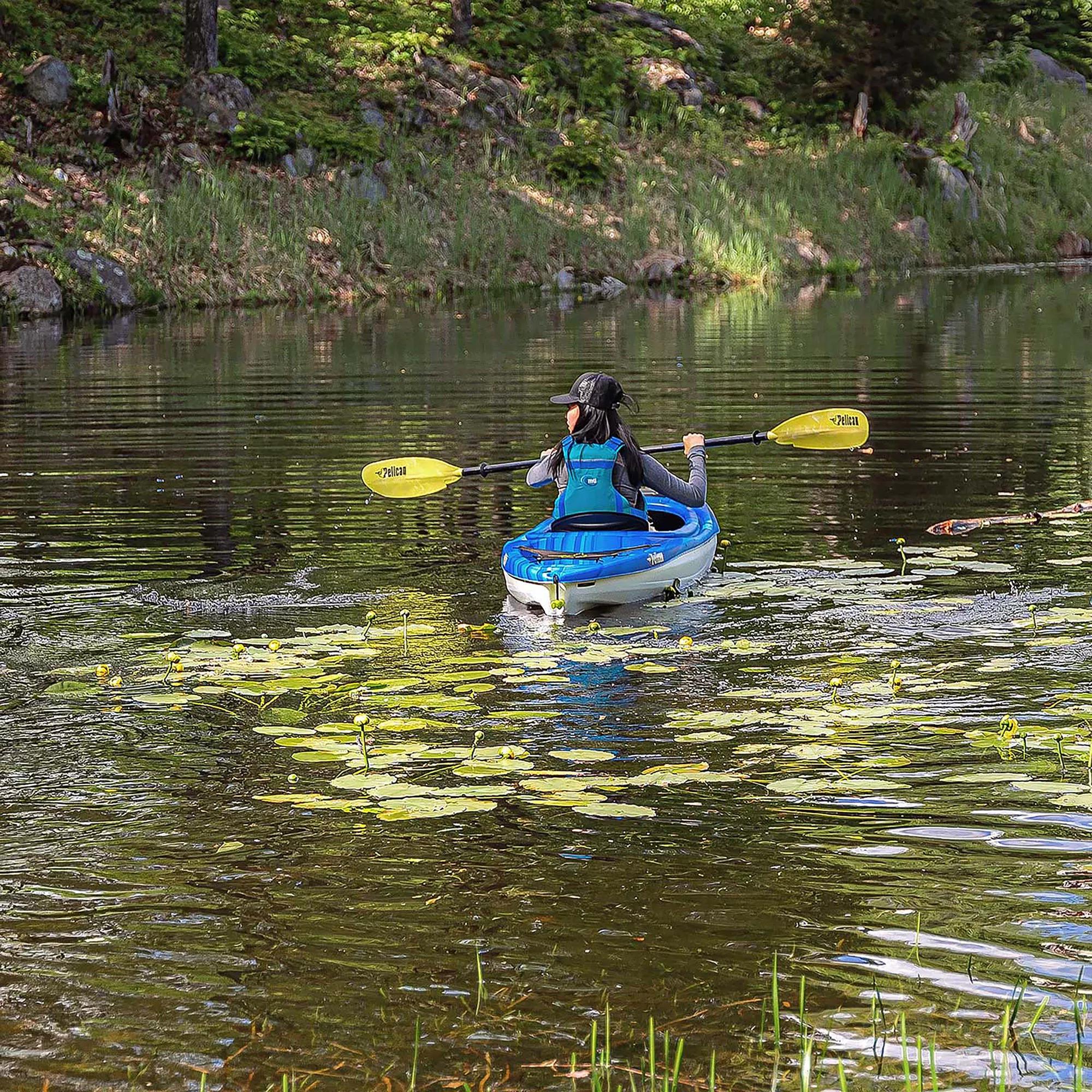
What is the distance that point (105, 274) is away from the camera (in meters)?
31.9

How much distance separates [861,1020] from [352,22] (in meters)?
40.2

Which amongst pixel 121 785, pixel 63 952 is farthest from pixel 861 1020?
pixel 121 785

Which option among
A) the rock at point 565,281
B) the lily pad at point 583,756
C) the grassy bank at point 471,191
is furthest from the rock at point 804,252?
the lily pad at point 583,756

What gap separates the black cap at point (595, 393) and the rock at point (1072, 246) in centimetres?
3900

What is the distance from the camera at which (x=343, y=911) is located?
5.30m

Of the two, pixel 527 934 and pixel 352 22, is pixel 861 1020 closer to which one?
pixel 527 934

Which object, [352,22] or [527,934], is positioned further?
[352,22]

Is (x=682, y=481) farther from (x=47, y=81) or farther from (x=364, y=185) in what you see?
(x=47, y=81)

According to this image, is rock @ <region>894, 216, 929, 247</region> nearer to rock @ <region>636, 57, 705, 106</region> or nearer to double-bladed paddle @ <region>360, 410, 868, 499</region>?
rock @ <region>636, 57, 705, 106</region>

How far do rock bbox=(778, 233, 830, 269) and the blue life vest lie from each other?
3066 centimetres

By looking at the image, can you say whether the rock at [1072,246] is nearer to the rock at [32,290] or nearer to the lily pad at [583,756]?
the rock at [32,290]

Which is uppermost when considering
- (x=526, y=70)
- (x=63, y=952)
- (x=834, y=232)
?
(x=526, y=70)

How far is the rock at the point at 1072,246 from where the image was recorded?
46031 millimetres

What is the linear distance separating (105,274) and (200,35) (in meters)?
7.62
